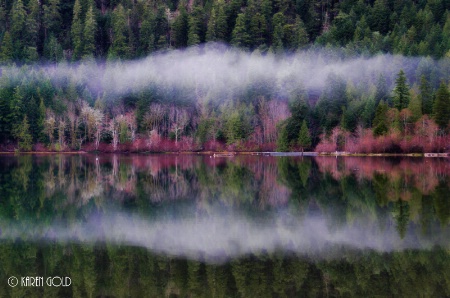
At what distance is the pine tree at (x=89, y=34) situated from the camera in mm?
119875

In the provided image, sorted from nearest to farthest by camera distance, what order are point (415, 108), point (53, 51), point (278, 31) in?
1. point (415, 108)
2. point (278, 31)
3. point (53, 51)

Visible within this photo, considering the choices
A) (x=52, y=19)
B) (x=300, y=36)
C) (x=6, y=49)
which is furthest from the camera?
(x=52, y=19)

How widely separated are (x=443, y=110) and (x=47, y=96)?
72125 mm

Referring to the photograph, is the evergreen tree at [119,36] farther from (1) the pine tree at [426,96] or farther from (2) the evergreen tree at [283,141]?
(1) the pine tree at [426,96]

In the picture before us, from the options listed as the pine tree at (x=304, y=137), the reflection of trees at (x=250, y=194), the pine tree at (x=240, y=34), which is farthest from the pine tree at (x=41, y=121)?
the reflection of trees at (x=250, y=194)

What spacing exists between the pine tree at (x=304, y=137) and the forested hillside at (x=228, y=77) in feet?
1.07

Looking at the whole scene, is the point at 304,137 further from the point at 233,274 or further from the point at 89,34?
the point at 233,274

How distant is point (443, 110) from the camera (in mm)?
73562

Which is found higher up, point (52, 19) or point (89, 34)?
point (52, 19)

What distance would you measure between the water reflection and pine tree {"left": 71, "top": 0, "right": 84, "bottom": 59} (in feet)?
285

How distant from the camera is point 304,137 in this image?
82.9 m

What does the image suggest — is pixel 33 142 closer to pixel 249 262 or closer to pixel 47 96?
pixel 47 96

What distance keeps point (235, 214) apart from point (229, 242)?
19.0ft

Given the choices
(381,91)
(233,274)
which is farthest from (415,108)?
(233,274)
